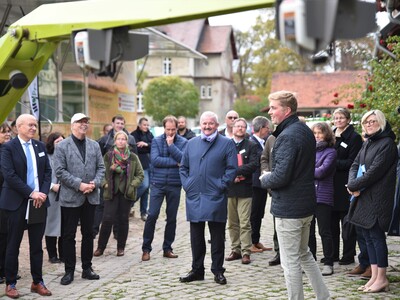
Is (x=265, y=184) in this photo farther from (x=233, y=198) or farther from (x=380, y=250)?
(x=233, y=198)

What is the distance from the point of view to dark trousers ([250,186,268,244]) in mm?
10742

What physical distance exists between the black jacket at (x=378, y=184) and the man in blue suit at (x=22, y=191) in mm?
3604

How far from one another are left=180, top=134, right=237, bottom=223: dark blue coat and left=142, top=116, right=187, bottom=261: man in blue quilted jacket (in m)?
1.55

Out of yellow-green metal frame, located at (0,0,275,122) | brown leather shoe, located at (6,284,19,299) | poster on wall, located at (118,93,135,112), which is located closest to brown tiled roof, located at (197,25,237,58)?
poster on wall, located at (118,93,135,112)

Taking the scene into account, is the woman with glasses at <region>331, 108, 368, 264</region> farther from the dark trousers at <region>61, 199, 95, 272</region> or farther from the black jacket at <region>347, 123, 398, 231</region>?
the dark trousers at <region>61, 199, 95, 272</region>

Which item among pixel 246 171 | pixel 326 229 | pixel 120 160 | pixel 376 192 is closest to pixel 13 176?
pixel 120 160

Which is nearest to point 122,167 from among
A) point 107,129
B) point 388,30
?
point 107,129

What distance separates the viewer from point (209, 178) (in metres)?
8.67

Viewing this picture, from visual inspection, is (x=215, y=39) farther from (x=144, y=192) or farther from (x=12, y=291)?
(x=12, y=291)

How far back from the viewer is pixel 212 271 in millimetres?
8727

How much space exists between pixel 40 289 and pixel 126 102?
15220 millimetres

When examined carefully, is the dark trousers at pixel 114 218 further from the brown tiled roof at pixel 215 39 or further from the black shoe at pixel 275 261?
the brown tiled roof at pixel 215 39

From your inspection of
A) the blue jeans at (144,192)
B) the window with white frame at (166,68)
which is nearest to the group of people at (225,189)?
the blue jeans at (144,192)

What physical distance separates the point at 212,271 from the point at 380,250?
2.09 meters
